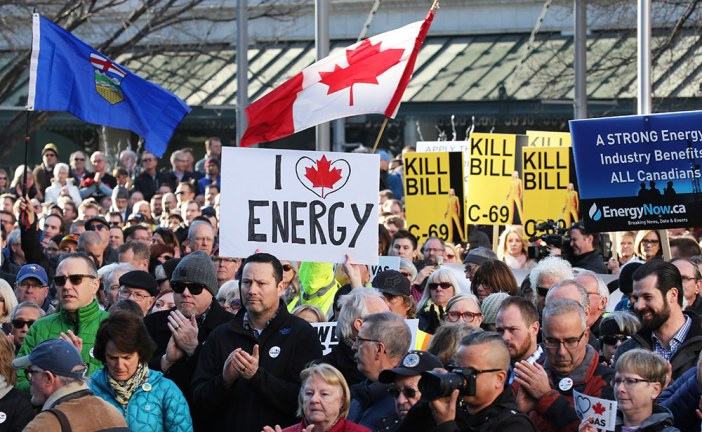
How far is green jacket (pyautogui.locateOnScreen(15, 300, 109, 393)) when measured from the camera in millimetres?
9888

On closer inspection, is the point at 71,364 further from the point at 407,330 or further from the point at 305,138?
the point at 305,138

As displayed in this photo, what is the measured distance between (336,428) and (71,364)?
133 centimetres

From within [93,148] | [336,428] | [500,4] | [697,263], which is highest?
[500,4]

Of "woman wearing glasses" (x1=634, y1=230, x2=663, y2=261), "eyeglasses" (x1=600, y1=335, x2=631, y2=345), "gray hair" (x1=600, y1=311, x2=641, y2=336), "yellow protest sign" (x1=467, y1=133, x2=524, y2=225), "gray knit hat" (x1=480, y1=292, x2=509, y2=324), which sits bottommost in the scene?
"eyeglasses" (x1=600, y1=335, x2=631, y2=345)

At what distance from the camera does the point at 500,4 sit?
114 feet

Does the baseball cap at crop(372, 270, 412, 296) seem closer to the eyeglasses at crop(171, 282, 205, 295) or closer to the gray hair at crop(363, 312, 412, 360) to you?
the eyeglasses at crop(171, 282, 205, 295)

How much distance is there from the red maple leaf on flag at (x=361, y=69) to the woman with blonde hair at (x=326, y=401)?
559cm

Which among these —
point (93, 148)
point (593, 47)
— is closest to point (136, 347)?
point (593, 47)

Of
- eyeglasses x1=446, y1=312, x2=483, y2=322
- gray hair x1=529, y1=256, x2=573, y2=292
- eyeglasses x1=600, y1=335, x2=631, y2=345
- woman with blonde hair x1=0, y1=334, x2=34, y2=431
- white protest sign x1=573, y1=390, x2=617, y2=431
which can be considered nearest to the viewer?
white protest sign x1=573, y1=390, x2=617, y2=431

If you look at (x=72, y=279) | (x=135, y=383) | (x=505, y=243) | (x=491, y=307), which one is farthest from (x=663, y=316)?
(x=505, y=243)

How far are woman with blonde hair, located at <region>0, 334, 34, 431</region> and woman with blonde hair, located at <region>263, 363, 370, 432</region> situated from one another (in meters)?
1.71

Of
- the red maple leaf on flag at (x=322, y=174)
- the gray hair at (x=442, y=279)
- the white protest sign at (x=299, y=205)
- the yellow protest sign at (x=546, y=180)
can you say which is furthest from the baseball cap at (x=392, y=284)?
the yellow protest sign at (x=546, y=180)

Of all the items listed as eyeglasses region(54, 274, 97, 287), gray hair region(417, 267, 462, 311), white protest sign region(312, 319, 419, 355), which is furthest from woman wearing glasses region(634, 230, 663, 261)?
eyeglasses region(54, 274, 97, 287)

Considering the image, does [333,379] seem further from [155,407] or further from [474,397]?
[155,407]
